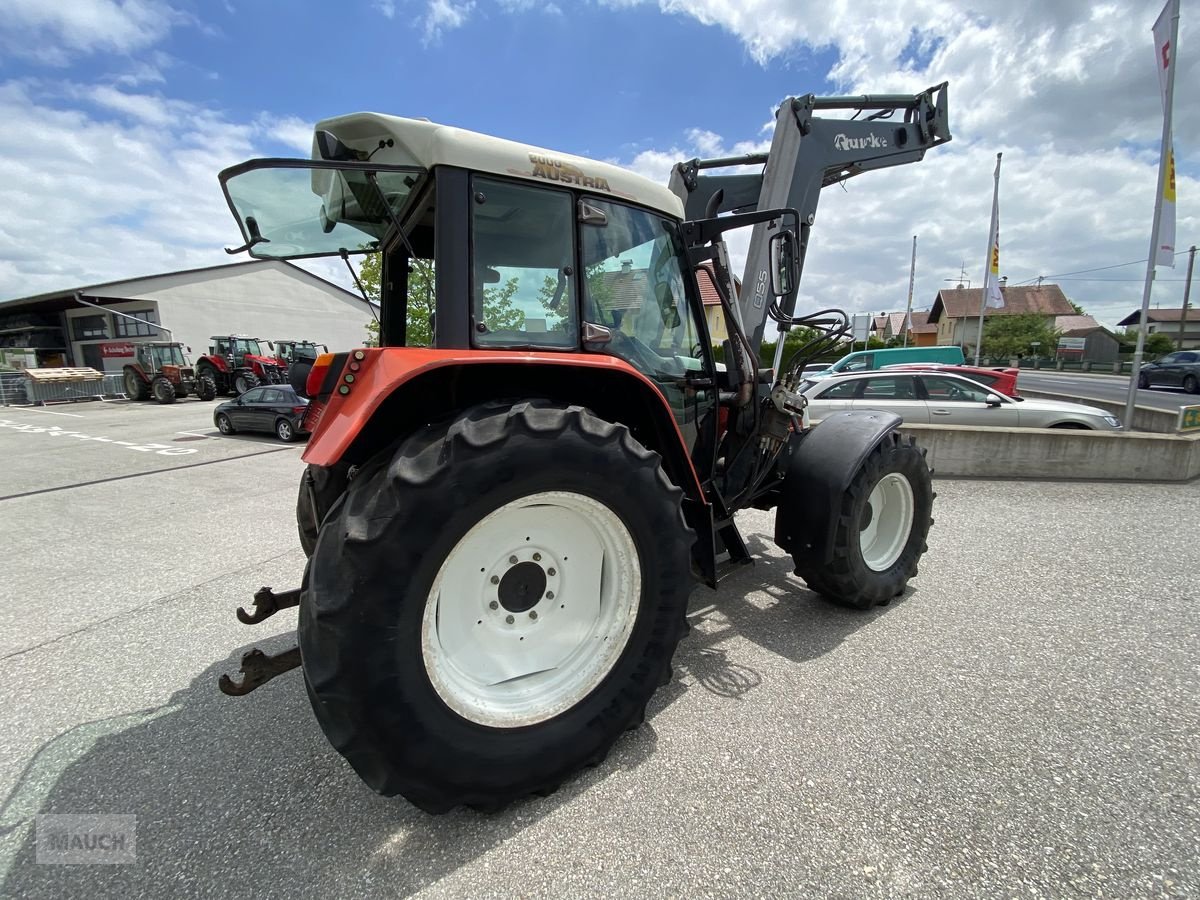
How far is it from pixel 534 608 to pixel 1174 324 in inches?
3281

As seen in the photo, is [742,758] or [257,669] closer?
[257,669]

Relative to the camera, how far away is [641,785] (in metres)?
1.93

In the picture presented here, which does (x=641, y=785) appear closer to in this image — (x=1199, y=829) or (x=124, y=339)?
(x=1199, y=829)

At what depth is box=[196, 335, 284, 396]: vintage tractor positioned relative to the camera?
70.2 ft

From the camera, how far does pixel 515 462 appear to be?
5.66 feet

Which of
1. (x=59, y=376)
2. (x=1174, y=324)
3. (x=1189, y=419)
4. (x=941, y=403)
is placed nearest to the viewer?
(x=1189, y=419)

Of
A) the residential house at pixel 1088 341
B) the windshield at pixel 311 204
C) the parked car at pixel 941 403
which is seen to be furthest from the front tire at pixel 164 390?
the residential house at pixel 1088 341

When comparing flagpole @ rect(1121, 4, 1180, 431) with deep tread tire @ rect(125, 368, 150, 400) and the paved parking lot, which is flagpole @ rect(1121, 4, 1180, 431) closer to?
the paved parking lot

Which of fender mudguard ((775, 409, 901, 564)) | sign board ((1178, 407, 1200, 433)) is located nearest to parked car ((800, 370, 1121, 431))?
sign board ((1178, 407, 1200, 433))

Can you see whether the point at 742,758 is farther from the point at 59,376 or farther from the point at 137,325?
the point at 137,325

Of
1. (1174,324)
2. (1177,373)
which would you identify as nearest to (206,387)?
(1177,373)

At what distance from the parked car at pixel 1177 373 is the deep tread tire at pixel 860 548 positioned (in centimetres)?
2530

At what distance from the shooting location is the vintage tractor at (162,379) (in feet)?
68.8

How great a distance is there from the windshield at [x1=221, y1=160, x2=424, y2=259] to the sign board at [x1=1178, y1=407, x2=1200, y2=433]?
31.0 ft
